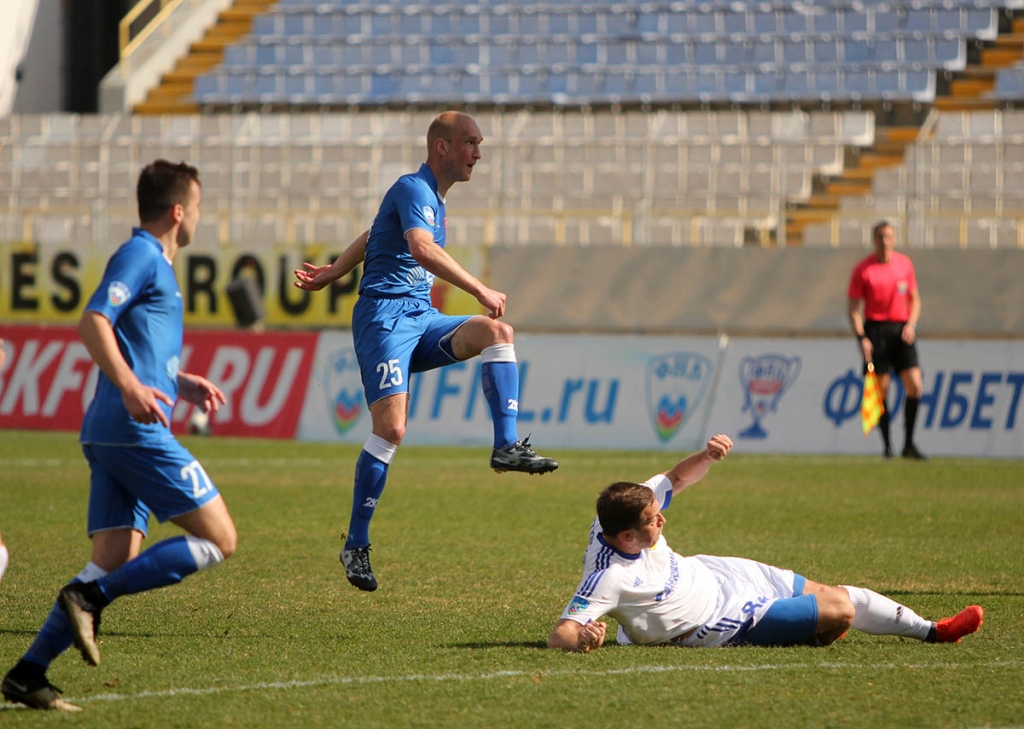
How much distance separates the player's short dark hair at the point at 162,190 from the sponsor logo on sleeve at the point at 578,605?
6.86ft

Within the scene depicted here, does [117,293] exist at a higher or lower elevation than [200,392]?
higher

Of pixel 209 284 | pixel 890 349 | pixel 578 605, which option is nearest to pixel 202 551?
pixel 578 605

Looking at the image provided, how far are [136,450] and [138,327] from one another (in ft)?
1.35

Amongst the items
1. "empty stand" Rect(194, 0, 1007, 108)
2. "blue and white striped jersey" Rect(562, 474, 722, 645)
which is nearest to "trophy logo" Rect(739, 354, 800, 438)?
"empty stand" Rect(194, 0, 1007, 108)

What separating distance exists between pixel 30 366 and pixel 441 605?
12757 millimetres

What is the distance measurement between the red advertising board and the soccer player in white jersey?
469 inches

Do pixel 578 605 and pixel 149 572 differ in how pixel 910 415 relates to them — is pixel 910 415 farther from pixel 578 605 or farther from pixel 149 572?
pixel 149 572

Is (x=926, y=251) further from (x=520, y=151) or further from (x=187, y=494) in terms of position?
(x=187, y=494)

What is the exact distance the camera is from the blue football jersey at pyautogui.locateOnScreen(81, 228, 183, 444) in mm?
4777

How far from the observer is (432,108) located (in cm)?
2556

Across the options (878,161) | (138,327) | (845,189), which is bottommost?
(138,327)

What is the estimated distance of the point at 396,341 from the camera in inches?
279

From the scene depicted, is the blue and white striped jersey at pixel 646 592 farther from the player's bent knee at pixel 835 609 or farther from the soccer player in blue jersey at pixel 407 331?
the soccer player in blue jersey at pixel 407 331

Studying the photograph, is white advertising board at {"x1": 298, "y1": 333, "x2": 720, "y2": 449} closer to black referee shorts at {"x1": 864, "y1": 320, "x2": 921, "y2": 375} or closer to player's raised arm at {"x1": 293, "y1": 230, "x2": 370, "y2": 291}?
black referee shorts at {"x1": 864, "y1": 320, "x2": 921, "y2": 375}
